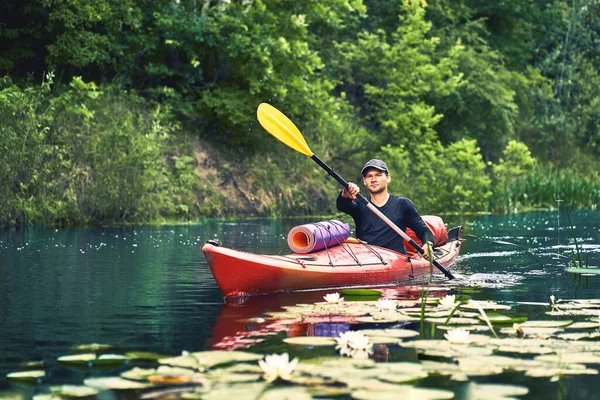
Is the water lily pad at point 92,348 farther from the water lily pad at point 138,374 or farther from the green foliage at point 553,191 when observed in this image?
the green foliage at point 553,191

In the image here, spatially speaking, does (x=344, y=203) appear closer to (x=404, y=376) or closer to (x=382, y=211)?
(x=382, y=211)

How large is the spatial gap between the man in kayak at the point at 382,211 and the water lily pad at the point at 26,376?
4579mm

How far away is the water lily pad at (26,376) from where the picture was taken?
498 centimetres

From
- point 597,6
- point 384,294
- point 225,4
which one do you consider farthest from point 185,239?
point 597,6

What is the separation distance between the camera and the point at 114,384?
475cm

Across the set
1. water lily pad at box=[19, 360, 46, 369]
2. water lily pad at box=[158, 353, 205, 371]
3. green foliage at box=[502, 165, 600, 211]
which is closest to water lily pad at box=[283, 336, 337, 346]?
water lily pad at box=[158, 353, 205, 371]

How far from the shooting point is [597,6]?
119 feet

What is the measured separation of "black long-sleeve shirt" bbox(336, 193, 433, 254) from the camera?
9.58m

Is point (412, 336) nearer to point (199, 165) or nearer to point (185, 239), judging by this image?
point (185, 239)

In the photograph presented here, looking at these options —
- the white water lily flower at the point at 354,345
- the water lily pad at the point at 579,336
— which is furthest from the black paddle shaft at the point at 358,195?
the white water lily flower at the point at 354,345

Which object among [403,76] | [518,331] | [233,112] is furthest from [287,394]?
[403,76]

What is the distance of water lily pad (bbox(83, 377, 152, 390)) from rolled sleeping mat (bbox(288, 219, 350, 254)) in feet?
13.7

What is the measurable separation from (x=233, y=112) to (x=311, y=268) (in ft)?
44.8

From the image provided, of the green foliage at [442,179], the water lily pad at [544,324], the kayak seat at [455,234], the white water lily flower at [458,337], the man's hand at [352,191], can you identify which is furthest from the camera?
the green foliage at [442,179]
